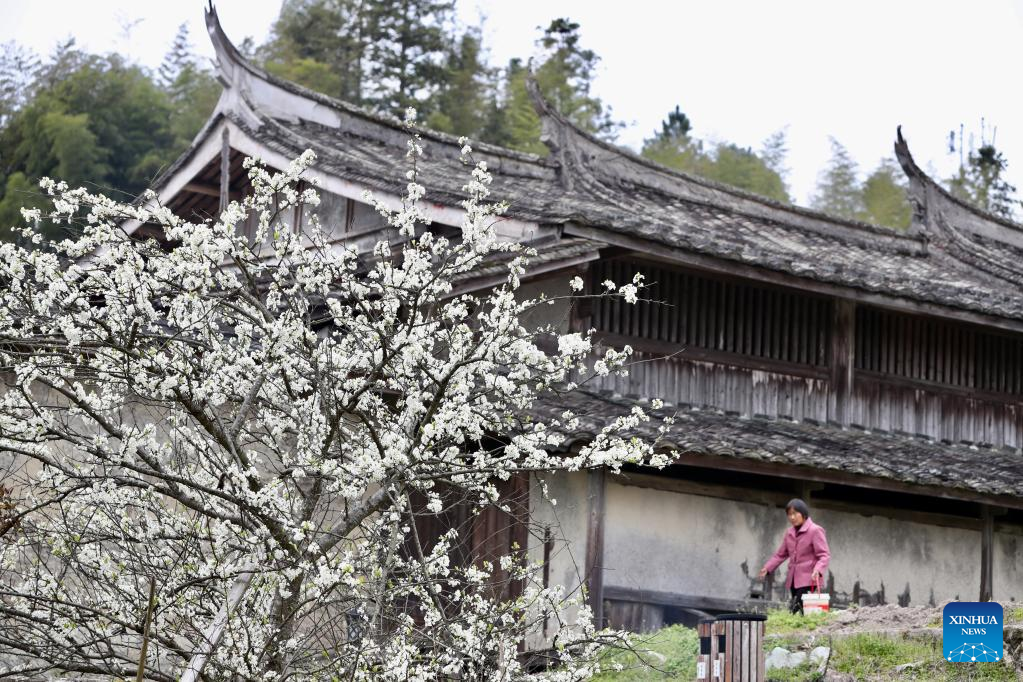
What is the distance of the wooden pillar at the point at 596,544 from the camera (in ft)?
48.2

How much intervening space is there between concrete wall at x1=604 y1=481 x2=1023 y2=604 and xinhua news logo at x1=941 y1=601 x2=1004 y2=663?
19.5 feet

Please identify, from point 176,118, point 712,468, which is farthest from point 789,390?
point 176,118

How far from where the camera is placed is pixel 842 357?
59.5 feet

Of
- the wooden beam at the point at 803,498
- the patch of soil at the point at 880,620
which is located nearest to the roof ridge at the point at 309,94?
the wooden beam at the point at 803,498

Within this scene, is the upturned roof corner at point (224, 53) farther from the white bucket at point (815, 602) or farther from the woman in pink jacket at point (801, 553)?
the white bucket at point (815, 602)

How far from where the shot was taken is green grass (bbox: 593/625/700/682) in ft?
40.8

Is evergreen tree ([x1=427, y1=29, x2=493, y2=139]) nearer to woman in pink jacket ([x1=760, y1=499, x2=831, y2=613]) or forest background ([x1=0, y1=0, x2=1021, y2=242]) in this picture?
forest background ([x1=0, y1=0, x2=1021, y2=242])

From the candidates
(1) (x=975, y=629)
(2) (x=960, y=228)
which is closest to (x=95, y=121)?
(2) (x=960, y=228)

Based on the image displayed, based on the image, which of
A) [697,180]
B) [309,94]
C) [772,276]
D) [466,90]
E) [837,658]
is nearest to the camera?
[837,658]

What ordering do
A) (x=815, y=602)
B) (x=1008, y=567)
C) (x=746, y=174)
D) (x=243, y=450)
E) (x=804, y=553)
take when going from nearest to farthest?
(x=243, y=450) < (x=815, y=602) < (x=804, y=553) < (x=1008, y=567) < (x=746, y=174)

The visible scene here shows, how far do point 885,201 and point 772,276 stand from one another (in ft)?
116

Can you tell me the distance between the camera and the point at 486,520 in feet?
48.6

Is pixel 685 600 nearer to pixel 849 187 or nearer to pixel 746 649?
pixel 746 649

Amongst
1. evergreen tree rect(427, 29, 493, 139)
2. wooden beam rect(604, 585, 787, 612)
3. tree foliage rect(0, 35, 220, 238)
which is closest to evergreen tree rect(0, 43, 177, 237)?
tree foliage rect(0, 35, 220, 238)
